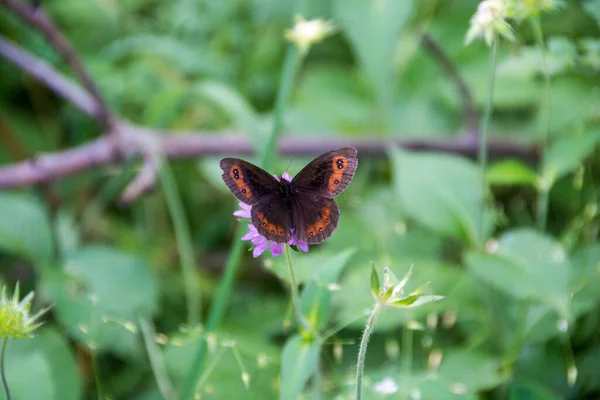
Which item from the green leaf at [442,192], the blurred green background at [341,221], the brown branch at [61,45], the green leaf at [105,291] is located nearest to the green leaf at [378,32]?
the blurred green background at [341,221]

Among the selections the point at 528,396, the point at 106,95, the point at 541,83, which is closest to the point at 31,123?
the point at 106,95

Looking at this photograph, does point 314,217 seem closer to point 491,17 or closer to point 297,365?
point 297,365

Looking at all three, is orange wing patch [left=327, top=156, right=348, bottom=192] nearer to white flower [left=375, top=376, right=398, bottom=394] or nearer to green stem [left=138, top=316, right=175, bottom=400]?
white flower [left=375, top=376, right=398, bottom=394]

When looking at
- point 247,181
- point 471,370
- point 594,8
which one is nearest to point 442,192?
point 471,370

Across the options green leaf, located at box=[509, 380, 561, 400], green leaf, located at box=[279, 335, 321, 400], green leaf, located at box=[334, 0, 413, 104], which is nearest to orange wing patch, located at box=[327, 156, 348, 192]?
green leaf, located at box=[279, 335, 321, 400]

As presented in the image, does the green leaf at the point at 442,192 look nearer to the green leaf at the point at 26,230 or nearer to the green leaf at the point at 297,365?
the green leaf at the point at 297,365

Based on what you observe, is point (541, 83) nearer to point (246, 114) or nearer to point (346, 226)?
point (346, 226)
